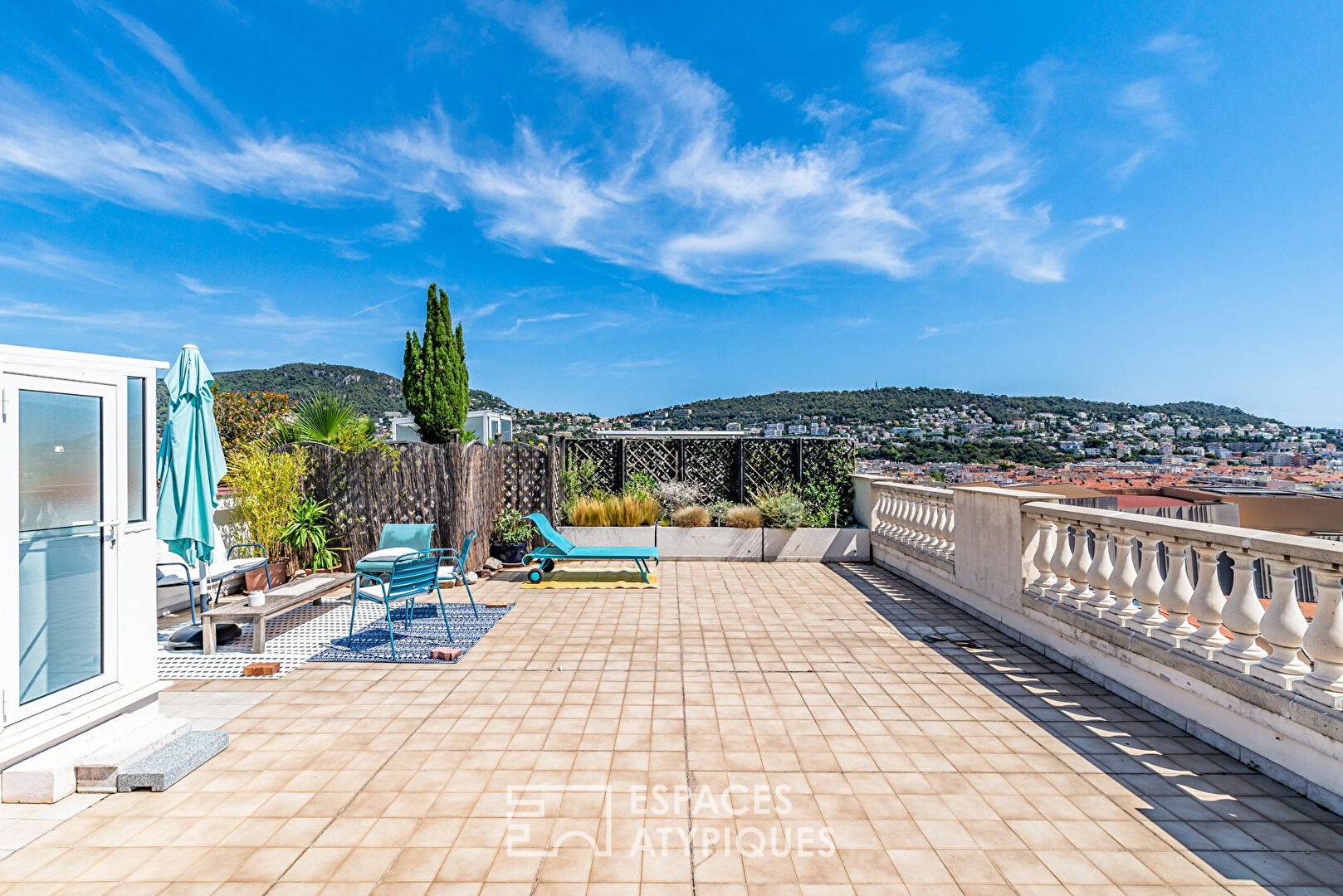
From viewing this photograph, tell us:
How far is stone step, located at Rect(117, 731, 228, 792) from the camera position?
111 inches

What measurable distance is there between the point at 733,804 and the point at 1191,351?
16528 mm

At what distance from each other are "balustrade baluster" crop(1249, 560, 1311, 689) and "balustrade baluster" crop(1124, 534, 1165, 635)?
0.79m

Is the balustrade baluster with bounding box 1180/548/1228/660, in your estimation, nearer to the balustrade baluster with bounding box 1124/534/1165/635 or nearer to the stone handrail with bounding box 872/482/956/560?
the balustrade baluster with bounding box 1124/534/1165/635

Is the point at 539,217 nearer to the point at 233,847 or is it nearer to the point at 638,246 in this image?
the point at 638,246

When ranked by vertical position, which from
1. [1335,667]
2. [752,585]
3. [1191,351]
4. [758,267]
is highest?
[758,267]

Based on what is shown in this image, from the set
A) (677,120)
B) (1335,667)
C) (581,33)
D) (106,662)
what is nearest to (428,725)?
(106,662)

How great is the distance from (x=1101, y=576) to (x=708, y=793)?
333 cm

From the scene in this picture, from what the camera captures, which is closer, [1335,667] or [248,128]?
[1335,667]

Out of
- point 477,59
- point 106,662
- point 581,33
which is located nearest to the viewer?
point 106,662

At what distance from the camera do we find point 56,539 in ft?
9.31

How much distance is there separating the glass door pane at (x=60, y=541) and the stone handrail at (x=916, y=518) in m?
7.07

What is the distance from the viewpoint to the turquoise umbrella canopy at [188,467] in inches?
185

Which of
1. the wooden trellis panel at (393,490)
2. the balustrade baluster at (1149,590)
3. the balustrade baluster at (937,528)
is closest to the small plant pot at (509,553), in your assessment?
the wooden trellis panel at (393,490)

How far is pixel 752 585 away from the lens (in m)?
7.69
